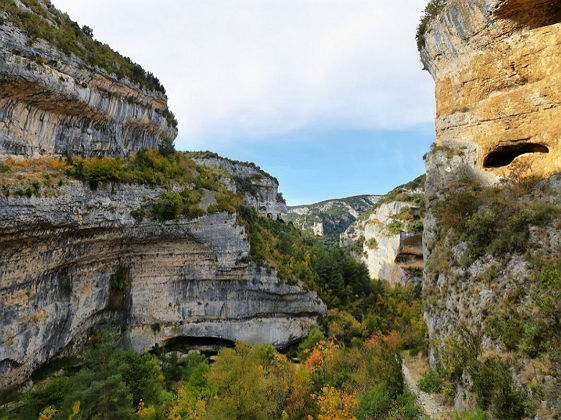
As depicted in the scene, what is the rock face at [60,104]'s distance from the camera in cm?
1376

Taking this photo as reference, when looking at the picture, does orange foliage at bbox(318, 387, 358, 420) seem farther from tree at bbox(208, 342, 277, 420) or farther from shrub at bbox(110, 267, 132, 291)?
shrub at bbox(110, 267, 132, 291)

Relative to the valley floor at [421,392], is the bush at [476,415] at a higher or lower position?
higher

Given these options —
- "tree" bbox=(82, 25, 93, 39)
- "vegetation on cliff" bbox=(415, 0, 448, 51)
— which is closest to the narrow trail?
"vegetation on cliff" bbox=(415, 0, 448, 51)

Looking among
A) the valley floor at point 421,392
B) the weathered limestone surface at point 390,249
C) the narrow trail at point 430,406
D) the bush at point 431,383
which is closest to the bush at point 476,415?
the valley floor at point 421,392

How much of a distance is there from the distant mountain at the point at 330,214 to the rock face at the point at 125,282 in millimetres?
83038

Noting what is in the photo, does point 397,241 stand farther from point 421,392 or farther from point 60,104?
point 60,104

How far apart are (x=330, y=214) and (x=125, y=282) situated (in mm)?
111362

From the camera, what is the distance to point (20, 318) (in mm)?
13977

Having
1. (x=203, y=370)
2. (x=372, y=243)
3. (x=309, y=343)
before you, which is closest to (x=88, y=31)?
(x=203, y=370)

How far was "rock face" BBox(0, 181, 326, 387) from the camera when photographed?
44.9ft

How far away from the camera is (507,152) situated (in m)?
12.7

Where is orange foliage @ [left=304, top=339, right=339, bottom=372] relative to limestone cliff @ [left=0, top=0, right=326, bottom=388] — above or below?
below

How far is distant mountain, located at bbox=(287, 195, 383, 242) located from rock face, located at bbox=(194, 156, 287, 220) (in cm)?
3923

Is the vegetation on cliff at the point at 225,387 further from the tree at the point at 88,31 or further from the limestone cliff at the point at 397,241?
the tree at the point at 88,31
